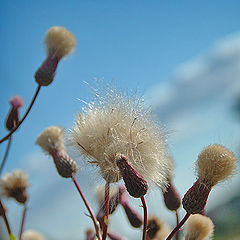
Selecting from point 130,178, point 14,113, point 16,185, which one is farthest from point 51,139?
point 130,178

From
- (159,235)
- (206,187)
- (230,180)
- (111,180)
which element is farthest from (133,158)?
(159,235)

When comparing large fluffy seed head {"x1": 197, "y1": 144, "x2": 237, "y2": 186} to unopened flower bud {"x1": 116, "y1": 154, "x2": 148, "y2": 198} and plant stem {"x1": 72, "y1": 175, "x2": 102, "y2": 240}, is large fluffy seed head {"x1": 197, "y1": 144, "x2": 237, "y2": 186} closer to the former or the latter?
unopened flower bud {"x1": 116, "y1": 154, "x2": 148, "y2": 198}

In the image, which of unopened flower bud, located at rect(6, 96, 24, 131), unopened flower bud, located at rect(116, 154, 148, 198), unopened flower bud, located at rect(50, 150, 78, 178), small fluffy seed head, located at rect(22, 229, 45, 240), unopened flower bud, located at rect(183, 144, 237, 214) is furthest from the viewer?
small fluffy seed head, located at rect(22, 229, 45, 240)

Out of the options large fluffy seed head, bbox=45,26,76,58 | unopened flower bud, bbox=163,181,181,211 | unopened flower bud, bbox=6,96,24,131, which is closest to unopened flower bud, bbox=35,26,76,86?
large fluffy seed head, bbox=45,26,76,58

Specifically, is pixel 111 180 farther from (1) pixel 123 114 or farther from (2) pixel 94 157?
(1) pixel 123 114

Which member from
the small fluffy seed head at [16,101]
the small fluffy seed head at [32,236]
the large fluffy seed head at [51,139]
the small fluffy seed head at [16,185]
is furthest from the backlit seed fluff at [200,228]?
the small fluffy seed head at [16,101]

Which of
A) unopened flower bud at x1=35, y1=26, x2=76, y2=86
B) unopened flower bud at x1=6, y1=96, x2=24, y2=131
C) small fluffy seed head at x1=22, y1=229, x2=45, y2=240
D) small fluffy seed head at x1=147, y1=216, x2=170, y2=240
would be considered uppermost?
unopened flower bud at x1=35, y1=26, x2=76, y2=86
